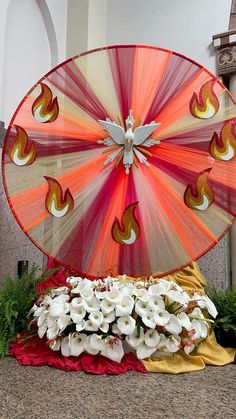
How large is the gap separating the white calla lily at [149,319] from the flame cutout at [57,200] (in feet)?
1.93

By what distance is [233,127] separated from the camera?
1.63 metres

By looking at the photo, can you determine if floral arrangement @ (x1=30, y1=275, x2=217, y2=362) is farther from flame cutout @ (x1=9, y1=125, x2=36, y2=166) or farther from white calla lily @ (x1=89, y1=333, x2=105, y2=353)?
flame cutout @ (x1=9, y1=125, x2=36, y2=166)

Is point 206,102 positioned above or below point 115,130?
above

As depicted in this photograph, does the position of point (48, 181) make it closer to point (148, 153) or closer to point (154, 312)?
point (148, 153)

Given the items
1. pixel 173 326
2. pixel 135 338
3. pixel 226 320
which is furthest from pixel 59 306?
pixel 226 320

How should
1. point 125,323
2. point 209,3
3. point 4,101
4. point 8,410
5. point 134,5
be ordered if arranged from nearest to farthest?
point 8,410 → point 125,323 → point 4,101 → point 209,3 → point 134,5

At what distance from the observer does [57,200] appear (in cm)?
165

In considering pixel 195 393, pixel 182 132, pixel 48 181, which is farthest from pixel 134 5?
pixel 195 393

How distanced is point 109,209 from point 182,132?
48 centimetres

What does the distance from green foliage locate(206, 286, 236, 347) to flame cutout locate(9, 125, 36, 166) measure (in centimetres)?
105

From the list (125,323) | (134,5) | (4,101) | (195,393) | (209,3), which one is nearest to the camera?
(195,393)

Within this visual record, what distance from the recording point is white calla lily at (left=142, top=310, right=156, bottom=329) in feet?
4.24

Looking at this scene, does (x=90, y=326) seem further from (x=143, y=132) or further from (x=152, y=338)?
(x=143, y=132)

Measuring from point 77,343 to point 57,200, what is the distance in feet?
2.08
